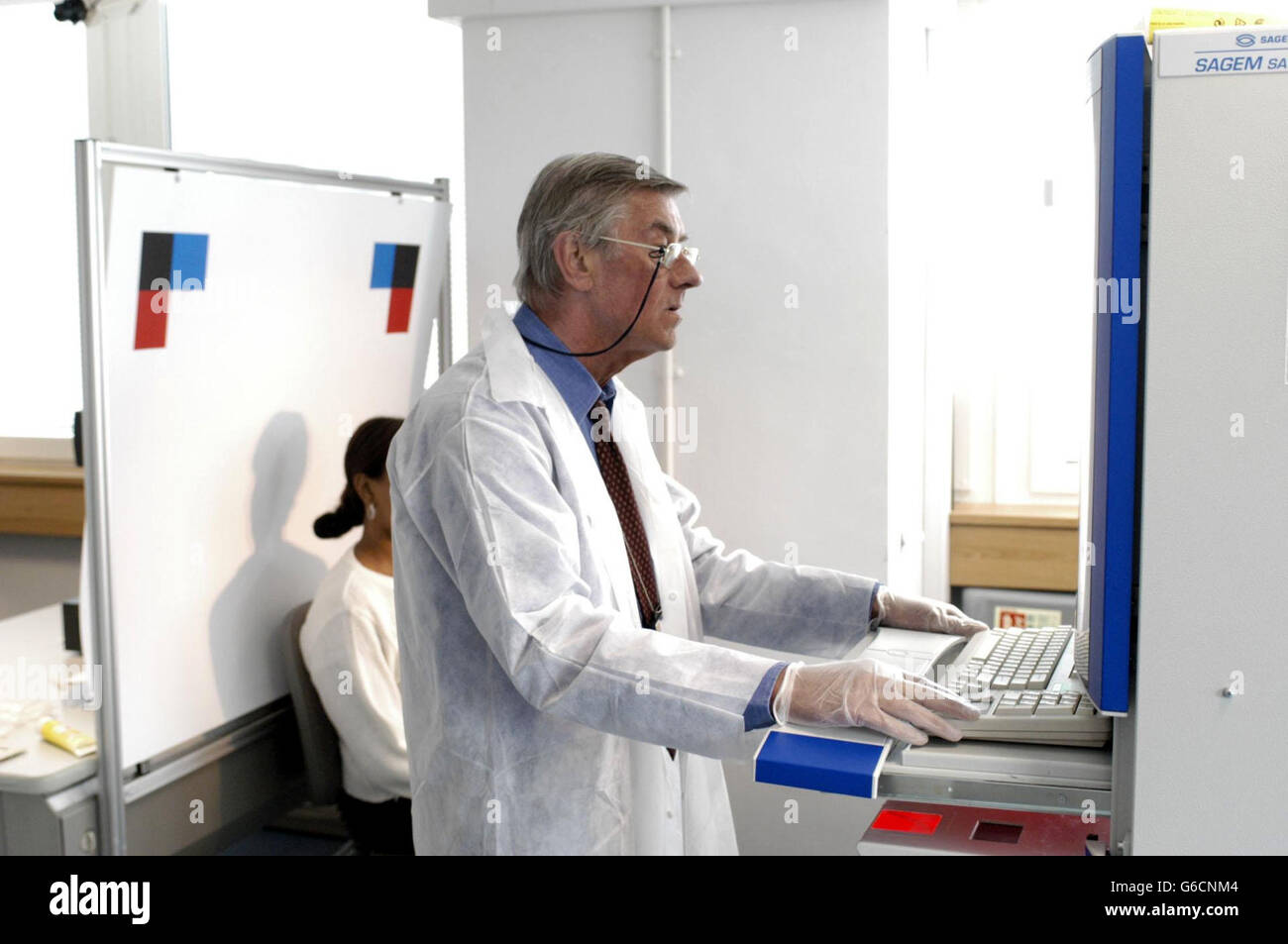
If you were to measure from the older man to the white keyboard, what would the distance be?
2.3 inches

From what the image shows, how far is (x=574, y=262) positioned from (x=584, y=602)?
1.64ft

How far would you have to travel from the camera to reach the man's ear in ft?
5.16

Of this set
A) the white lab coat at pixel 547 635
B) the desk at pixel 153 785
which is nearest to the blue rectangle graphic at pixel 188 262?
the desk at pixel 153 785

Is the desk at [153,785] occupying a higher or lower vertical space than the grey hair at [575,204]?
lower

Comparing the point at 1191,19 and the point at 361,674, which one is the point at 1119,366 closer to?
the point at 1191,19

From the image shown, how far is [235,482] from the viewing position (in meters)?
2.19

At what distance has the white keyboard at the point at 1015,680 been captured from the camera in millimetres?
1152

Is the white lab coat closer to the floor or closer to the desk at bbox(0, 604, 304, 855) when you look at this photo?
the desk at bbox(0, 604, 304, 855)

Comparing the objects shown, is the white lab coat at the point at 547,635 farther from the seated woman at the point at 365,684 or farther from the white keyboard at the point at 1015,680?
the seated woman at the point at 365,684

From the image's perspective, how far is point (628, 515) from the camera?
5.49 ft

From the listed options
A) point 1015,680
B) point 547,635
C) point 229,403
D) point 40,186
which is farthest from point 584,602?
point 40,186

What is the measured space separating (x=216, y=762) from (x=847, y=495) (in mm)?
1276

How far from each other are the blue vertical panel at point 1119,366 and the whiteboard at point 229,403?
1.47m
